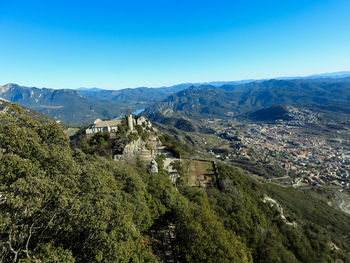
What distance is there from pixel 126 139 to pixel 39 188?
32.0 m

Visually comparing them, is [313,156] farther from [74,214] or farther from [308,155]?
[74,214]

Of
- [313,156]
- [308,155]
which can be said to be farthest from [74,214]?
[308,155]

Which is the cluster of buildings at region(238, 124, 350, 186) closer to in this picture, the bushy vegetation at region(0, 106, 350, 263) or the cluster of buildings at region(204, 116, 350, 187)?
the cluster of buildings at region(204, 116, 350, 187)

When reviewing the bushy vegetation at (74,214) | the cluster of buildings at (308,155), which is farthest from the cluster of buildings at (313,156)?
the bushy vegetation at (74,214)

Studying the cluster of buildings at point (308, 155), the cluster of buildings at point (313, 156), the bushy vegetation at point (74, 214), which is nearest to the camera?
the bushy vegetation at point (74, 214)

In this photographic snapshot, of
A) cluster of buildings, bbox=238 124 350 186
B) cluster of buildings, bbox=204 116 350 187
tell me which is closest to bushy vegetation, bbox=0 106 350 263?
cluster of buildings, bbox=204 116 350 187

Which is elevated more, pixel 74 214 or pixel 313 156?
pixel 74 214

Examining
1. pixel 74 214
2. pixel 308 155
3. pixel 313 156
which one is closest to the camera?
pixel 74 214

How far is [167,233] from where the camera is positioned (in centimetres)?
2011

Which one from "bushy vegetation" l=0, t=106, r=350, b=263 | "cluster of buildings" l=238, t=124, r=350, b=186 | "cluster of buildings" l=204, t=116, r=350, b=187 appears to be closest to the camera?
"bushy vegetation" l=0, t=106, r=350, b=263

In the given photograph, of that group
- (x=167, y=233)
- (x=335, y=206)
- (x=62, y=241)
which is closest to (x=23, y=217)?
(x=62, y=241)

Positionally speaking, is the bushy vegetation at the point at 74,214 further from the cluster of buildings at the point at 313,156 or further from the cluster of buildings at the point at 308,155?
the cluster of buildings at the point at 313,156

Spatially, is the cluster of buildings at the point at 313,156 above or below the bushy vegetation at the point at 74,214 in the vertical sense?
below

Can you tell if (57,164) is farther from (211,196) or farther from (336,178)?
(336,178)
